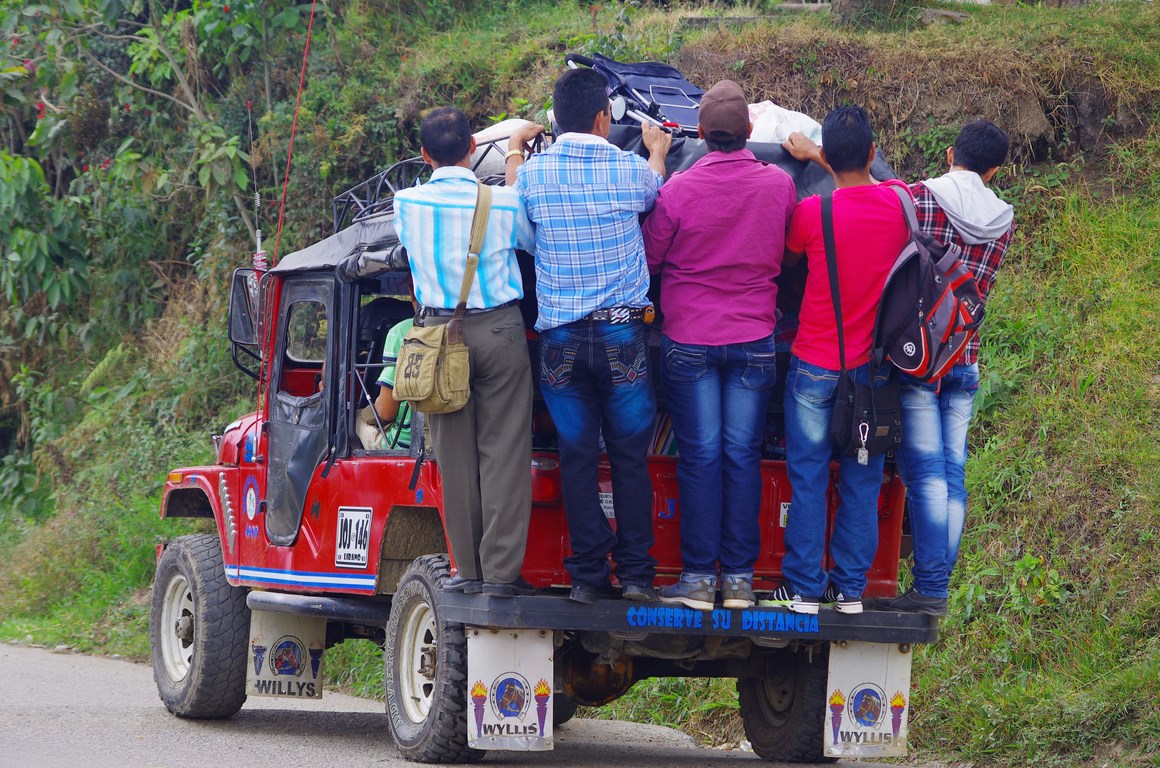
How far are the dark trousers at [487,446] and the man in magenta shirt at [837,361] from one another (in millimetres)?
1062

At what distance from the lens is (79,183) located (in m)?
16.5

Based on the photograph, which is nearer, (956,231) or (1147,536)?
(956,231)

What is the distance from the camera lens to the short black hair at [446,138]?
584 centimetres

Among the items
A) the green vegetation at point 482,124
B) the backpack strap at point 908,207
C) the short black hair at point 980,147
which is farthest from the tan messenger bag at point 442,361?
the green vegetation at point 482,124

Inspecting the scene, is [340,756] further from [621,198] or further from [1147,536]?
[1147,536]

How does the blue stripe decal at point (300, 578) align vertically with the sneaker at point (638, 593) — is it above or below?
below

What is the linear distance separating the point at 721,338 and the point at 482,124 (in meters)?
8.79

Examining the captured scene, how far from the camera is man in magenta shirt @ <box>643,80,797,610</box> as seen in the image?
5.56 m

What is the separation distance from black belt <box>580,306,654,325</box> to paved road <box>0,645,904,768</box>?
2.00m

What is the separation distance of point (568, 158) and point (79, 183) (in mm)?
12432

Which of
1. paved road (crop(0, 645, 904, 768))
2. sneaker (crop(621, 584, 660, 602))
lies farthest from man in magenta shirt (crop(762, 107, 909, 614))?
paved road (crop(0, 645, 904, 768))

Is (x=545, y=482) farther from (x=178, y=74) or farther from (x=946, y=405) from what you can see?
(x=178, y=74)

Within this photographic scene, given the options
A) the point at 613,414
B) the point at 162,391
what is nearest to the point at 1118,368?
the point at 613,414

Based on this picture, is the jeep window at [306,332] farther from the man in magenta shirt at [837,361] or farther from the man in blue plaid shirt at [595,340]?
the man in magenta shirt at [837,361]
